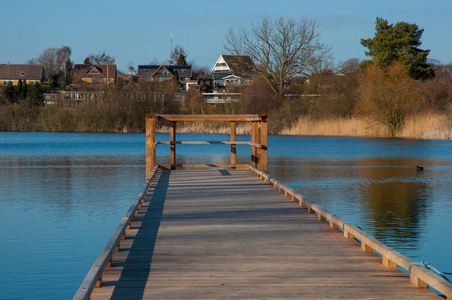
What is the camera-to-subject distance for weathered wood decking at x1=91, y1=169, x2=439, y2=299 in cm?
433

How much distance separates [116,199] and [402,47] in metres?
36.6

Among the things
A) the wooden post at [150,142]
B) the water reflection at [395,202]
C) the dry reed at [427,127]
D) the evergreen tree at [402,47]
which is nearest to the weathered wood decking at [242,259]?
the water reflection at [395,202]

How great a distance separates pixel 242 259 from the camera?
5.27 metres

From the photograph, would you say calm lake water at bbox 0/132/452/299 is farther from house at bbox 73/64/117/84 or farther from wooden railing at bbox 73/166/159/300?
house at bbox 73/64/117/84

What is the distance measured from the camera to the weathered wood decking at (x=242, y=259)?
4328mm

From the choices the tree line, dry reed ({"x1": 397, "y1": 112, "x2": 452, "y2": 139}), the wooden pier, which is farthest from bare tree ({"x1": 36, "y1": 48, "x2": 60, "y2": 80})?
the wooden pier

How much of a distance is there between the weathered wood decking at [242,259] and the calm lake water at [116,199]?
1109 millimetres

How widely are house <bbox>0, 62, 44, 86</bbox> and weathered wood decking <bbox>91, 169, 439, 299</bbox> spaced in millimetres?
96259

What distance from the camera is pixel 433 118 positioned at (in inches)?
1315

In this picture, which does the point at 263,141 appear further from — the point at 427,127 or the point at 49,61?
the point at 49,61

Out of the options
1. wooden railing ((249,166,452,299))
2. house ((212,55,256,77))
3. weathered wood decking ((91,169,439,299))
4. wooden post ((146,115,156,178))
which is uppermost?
house ((212,55,256,77))

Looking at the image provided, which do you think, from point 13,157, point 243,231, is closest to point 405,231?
point 243,231

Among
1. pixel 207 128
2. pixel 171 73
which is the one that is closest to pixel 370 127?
pixel 207 128

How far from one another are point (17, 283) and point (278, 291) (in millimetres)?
3192
